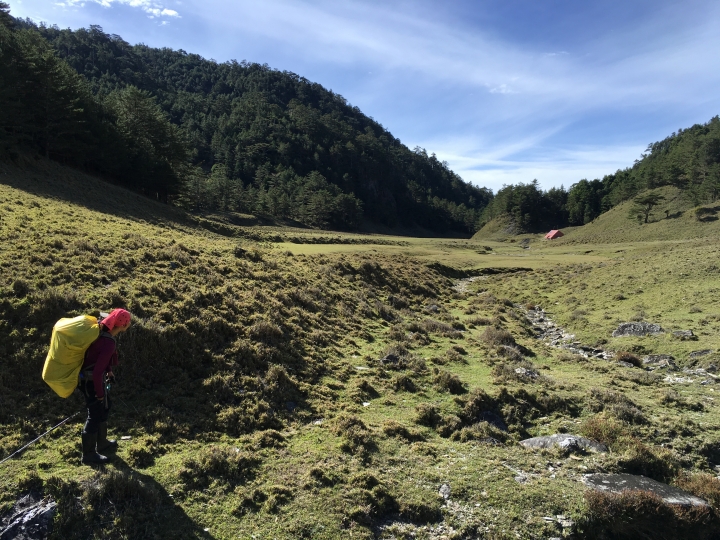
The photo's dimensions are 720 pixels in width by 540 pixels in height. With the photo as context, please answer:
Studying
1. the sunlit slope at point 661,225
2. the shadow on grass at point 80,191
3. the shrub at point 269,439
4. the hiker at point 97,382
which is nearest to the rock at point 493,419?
the shrub at point 269,439

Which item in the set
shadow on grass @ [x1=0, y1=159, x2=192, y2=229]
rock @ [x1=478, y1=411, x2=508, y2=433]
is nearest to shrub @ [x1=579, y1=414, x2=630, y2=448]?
rock @ [x1=478, y1=411, x2=508, y2=433]

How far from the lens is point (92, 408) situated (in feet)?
22.3

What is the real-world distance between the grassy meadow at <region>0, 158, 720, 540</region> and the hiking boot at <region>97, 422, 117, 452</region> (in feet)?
0.67

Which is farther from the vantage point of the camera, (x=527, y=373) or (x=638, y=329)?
(x=638, y=329)

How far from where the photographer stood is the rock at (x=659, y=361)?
15203 millimetres

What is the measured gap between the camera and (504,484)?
750 centimetres

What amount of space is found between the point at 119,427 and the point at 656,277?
115 ft

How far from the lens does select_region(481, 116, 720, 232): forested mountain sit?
102 metres

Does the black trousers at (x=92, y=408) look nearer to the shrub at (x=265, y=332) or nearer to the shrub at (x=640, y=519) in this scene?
the shrub at (x=265, y=332)

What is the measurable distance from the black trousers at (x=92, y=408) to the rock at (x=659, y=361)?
18722 mm

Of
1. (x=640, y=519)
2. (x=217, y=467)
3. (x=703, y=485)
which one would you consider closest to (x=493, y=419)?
(x=640, y=519)

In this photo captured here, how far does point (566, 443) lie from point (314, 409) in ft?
20.9

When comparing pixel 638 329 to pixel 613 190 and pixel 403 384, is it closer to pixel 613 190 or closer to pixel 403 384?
pixel 403 384

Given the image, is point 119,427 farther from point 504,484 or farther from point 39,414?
point 504,484
